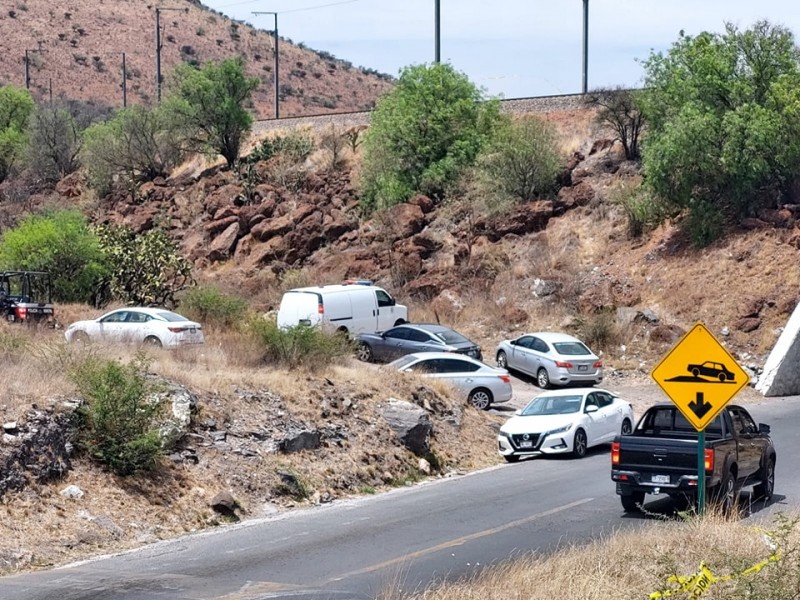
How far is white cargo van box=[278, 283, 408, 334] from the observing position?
120 feet

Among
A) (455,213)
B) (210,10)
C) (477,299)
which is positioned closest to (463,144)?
(455,213)

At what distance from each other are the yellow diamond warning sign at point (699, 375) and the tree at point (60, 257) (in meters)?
35.4

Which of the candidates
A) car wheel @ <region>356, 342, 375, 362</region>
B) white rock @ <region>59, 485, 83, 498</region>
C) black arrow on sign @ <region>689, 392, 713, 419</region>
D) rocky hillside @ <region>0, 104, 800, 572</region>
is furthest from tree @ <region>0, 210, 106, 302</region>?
black arrow on sign @ <region>689, 392, 713, 419</region>

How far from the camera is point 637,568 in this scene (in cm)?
1081

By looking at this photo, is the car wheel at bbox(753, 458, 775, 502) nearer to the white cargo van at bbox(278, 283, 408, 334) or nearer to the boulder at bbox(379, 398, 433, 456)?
the boulder at bbox(379, 398, 433, 456)

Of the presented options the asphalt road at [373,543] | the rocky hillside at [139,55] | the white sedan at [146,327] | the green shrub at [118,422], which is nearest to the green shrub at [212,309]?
the white sedan at [146,327]

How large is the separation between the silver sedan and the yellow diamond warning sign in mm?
19829

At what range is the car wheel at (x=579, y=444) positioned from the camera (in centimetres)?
2434

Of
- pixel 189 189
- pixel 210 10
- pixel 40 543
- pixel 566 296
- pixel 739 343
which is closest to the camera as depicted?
pixel 40 543

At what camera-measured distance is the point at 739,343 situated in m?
38.2

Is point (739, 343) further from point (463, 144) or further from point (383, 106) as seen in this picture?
point (383, 106)

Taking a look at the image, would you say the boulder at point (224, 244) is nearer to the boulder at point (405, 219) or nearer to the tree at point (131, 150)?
the boulder at point (405, 219)

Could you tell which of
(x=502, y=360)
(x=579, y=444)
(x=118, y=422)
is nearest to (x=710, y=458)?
(x=579, y=444)

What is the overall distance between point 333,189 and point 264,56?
63.9m
